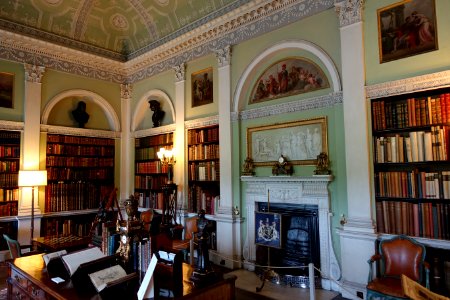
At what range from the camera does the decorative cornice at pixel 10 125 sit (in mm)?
6383

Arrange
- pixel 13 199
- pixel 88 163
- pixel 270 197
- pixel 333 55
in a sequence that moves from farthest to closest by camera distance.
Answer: pixel 88 163, pixel 13 199, pixel 270 197, pixel 333 55

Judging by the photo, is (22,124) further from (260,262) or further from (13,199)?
→ (260,262)

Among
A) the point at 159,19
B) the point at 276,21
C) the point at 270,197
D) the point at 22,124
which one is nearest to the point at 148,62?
the point at 159,19

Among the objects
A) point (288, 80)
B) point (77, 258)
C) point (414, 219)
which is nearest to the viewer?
point (77, 258)

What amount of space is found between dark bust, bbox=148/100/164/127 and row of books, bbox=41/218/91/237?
3081mm

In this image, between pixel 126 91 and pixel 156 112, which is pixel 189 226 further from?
pixel 126 91

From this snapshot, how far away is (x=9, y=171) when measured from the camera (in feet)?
21.4

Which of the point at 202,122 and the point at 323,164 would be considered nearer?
the point at 323,164

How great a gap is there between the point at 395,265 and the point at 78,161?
705cm

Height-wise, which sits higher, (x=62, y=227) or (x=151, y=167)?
(x=151, y=167)

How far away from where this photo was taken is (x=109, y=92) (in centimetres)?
821

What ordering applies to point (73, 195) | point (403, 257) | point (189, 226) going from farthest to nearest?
1. point (73, 195)
2. point (189, 226)
3. point (403, 257)

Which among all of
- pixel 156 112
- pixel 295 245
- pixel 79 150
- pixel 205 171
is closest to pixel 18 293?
pixel 295 245

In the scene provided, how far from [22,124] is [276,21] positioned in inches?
227
